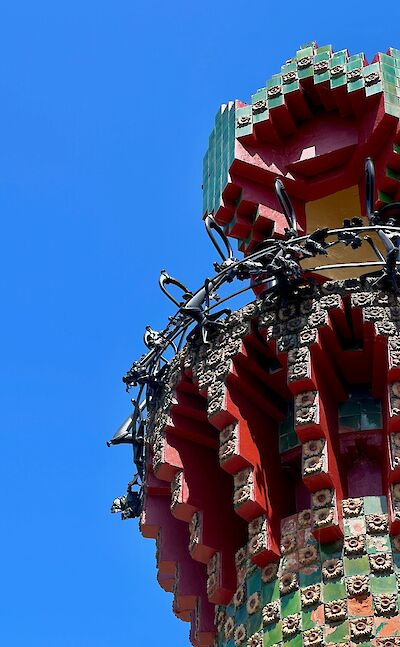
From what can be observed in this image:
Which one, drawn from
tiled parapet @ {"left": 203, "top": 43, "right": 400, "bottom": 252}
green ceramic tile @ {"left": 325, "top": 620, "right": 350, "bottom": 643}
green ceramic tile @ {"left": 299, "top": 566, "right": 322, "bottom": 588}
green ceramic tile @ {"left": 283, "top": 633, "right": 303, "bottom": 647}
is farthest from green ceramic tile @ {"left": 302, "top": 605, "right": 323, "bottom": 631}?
tiled parapet @ {"left": 203, "top": 43, "right": 400, "bottom": 252}

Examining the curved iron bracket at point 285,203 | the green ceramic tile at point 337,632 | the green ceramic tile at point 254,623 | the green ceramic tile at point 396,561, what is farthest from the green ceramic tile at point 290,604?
the curved iron bracket at point 285,203

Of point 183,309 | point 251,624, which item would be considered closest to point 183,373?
point 183,309

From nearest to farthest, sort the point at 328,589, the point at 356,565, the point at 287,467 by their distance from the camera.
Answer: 1. the point at 328,589
2. the point at 356,565
3. the point at 287,467

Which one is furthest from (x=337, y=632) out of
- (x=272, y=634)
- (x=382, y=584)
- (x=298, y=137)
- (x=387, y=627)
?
(x=298, y=137)

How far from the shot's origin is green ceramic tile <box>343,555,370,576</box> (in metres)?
19.8

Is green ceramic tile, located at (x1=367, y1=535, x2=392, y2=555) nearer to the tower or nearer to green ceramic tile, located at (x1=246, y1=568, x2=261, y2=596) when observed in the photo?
the tower

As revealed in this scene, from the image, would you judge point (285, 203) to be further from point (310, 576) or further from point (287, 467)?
point (310, 576)

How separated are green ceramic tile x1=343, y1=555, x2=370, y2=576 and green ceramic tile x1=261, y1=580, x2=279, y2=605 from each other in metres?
1.03

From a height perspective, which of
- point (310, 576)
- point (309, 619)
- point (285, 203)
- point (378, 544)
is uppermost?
point (285, 203)

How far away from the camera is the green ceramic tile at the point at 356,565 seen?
19781mm

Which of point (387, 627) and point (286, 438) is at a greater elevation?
point (286, 438)

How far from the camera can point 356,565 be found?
1986 centimetres

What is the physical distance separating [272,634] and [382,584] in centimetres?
157

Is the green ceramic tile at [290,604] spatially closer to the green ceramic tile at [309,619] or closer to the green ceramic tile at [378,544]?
the green ceramic tile at [309,619]
